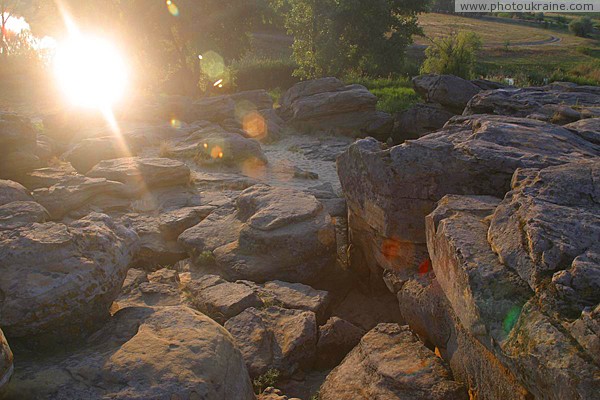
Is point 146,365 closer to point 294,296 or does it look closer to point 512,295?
point 512,295

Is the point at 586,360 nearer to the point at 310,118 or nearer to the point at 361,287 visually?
the point at 361,287

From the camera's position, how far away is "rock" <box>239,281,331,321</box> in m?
7.69

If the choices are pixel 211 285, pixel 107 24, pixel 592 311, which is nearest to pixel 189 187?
pixel 211 285

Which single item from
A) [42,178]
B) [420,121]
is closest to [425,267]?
[42,178]

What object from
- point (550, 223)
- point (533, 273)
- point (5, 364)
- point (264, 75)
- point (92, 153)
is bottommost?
point (264, 75)

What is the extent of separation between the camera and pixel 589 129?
27.5 ft

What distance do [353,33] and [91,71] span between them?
17181 mm

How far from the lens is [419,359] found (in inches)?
233

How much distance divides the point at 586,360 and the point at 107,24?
26.9 metres

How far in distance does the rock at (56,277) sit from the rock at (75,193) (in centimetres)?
473

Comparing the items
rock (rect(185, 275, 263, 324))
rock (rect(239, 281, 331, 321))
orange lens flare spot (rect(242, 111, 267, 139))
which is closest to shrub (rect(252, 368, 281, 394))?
rock (rect(185, 275, 263, 324))

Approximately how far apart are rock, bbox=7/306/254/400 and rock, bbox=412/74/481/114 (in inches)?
563

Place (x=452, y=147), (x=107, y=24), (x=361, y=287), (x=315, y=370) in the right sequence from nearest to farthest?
(x=315, y=370)
(x=452, y=147)
(x=361, y=287)
(x=107, y=24)

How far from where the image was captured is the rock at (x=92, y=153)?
14.0m
